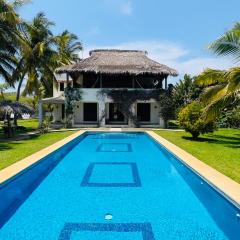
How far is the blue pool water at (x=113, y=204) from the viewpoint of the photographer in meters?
5.06

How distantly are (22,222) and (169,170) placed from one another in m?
5.06

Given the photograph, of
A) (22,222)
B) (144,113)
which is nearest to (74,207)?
(22,222)

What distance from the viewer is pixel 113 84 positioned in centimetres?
2706

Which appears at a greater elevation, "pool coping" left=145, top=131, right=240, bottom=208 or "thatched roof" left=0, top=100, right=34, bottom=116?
"thatched roof" left=0, top=100, right=34, bottom=116

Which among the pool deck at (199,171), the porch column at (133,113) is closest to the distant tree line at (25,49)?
the porch column at (133,113)

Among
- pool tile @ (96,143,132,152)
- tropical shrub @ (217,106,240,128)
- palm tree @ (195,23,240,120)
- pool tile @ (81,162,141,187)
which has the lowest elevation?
pool tile @ (81,162,141,187)

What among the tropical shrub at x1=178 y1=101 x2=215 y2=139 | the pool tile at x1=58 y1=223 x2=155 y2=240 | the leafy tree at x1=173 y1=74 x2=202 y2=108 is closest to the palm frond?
the tropical shrub at x1=178 y1=101 x2=215 y2=139

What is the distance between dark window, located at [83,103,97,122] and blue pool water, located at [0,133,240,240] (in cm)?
1604

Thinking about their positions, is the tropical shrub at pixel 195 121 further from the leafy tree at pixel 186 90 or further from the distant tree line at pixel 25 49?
the leafy tree at pixel 186 90

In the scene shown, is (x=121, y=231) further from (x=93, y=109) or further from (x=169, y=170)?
(x=93, y=109)

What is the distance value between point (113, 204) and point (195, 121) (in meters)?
10.1

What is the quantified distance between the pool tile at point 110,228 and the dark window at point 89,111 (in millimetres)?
21264

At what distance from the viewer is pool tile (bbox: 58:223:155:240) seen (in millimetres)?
5000

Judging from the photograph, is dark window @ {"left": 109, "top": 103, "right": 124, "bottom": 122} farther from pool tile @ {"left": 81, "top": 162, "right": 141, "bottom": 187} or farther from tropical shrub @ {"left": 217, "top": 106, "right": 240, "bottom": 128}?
pool tile @ {"left": 81, "top": 162, "right": 141, "bottom": 187}
